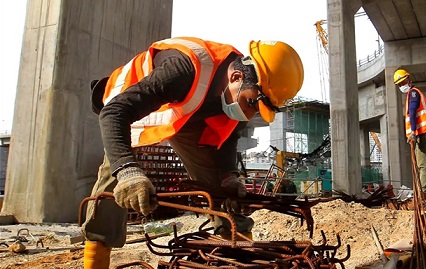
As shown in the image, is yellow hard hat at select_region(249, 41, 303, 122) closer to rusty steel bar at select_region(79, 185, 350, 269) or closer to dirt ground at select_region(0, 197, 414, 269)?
rusty steel bar at select_region(79, 185, 350, 269)

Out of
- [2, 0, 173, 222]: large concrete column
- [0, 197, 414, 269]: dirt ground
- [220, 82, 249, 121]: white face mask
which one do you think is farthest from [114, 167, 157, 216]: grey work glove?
[2, 0, 173, 222]: large concrete column

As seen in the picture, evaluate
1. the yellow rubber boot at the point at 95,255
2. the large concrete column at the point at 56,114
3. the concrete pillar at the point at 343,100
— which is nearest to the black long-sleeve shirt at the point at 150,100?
the yellow rubber boot at the point at 95,255

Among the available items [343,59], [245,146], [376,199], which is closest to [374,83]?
[245,146]

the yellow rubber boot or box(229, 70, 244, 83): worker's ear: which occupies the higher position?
box(229, 70, 244, 83): worker's ear

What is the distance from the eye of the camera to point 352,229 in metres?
4.61

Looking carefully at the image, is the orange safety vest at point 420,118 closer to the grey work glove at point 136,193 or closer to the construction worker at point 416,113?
the construction worker at point 416,113

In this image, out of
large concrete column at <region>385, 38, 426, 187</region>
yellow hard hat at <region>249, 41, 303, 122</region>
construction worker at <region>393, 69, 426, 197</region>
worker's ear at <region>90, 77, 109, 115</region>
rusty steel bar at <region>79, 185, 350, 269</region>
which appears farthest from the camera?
large concrete column at <region>385, 38, 426, 187</region>

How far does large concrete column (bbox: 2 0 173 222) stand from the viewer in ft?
24.0

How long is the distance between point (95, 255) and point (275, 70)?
157 centimetres

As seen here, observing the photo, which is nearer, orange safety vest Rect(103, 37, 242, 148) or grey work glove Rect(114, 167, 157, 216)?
grey work glove Rect(114, 167, 157, 216)

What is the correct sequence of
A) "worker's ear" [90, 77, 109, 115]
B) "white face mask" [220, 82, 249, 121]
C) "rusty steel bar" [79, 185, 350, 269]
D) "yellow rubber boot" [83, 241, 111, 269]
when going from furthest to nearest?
"worker's ear" [90, 77, 109, 115]
"yellow rubber boot" [83, 241, 111, 269]
"white face mask" [220, 82, 249, 121]
"rusty steel bar" [79, 185, 350, 269]

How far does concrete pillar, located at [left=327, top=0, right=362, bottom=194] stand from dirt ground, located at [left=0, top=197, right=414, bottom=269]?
3.44 metres

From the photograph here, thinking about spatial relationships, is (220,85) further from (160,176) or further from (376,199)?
(160,176)

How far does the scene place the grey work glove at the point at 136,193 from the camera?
1.67 metres
